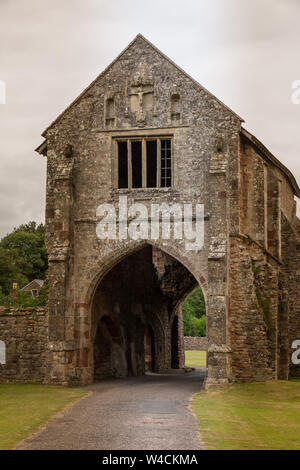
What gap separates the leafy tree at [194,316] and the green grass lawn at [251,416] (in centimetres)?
5094

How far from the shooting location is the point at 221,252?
22.2 metres

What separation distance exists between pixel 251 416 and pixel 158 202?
9.57 metres

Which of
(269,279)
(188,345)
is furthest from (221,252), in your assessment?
(188,345)

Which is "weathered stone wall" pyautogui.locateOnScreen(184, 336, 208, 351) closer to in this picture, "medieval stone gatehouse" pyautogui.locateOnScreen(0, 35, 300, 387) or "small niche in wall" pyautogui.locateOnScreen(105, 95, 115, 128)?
"medieval stone gatehouse" pyautogui.locateOnScreen(0, 35, 300, 387)

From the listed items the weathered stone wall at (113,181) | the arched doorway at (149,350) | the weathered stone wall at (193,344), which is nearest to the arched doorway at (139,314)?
the arched doorway at (149,350)

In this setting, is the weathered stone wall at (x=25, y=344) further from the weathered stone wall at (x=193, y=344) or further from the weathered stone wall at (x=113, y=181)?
the weathered stone wall at (x=193, y=344)

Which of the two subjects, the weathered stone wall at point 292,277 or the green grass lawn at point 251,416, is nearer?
the green grass lawn at point 251,416

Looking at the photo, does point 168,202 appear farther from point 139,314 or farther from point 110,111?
point 139,314

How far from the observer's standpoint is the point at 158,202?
921 inches

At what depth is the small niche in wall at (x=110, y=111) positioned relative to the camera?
24.3 meters

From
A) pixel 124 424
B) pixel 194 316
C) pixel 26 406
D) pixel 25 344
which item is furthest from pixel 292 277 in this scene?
pixel 194 316

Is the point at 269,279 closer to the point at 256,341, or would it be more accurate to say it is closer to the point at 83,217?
the point at 256,341

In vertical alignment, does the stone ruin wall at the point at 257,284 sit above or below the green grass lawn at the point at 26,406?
above

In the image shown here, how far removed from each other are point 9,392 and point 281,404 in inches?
325
